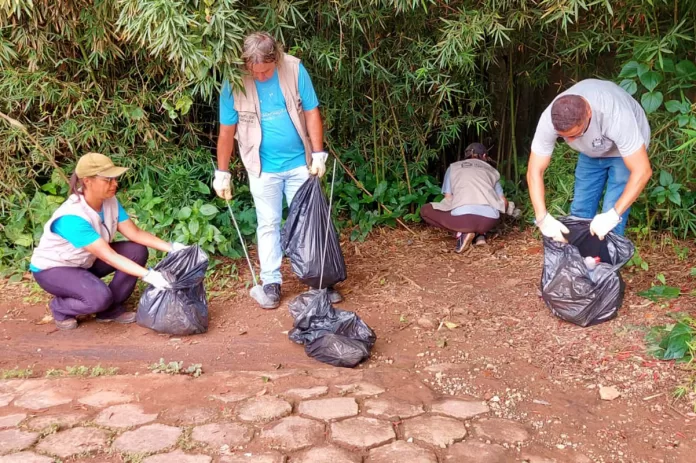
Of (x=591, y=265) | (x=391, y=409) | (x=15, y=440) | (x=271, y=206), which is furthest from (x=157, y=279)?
(x=591, y=265)

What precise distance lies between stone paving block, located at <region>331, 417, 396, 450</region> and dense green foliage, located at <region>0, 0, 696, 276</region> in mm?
1938

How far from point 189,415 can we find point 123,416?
279 millimetres

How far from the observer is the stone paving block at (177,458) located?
2.59m

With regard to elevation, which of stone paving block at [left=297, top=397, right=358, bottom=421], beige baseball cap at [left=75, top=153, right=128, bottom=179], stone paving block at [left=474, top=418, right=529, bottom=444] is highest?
beige baseball cap at [left=75, top=153, right=128, bottom=179]

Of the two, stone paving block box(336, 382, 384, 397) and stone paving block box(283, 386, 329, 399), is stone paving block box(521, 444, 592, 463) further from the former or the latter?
stone paving block box(283, 386, 329, 399)

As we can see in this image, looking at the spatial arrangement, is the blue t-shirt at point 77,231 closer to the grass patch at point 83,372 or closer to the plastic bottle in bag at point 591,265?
the grass patch at point 83,372

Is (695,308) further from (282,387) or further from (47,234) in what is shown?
(47,234)

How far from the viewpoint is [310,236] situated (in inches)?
156

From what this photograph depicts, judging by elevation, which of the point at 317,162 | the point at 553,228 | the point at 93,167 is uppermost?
the point at 93,167

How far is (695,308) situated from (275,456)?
2416 mm

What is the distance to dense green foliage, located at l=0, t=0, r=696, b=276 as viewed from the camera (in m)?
3.93

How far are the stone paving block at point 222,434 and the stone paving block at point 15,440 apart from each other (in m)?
0.64

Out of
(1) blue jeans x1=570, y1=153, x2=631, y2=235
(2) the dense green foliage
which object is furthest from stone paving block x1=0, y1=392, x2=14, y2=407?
(1) blue jeans x1=570, y1=153, x2=631, y2=235

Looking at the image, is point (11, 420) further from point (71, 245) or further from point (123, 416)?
point (71, 245)
